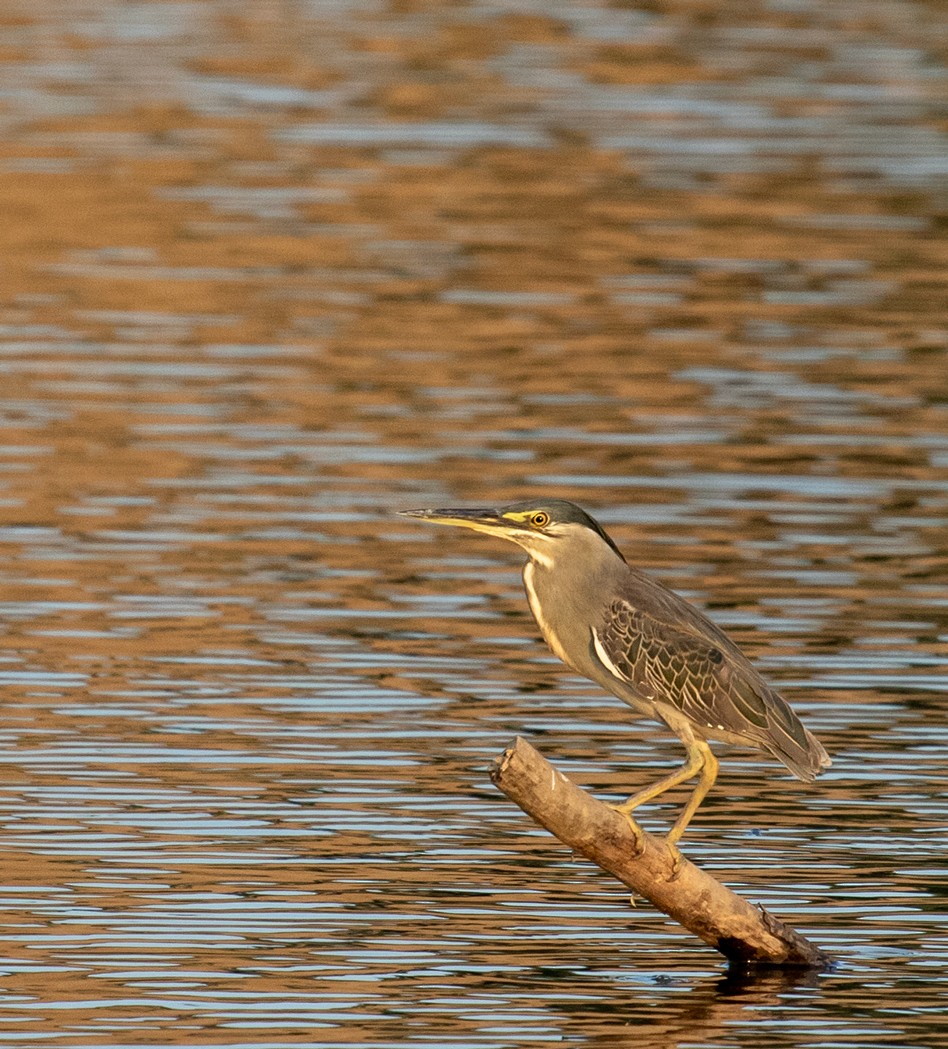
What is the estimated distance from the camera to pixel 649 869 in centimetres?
962

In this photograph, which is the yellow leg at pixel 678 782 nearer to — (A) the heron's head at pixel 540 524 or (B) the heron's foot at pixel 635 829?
(B) the heron's foot at pixel 635 829

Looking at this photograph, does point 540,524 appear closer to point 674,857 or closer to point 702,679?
point 702,679

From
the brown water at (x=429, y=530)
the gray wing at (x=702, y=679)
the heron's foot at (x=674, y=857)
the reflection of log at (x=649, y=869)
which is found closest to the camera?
the reflection of log at (x=649, y=869)

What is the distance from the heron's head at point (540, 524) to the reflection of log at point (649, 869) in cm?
67

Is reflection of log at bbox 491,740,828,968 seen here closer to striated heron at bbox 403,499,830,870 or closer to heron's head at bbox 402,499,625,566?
striated heron at bbox 403,499,830,870

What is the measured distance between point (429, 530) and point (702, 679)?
8.05 m

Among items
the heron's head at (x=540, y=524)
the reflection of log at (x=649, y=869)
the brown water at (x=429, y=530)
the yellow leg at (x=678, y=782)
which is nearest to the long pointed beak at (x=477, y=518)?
the heron's head at (x=540, y=524)

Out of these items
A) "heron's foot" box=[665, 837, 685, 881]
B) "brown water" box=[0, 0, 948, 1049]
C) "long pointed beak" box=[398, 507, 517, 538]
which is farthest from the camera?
"brown water" box=[0, 0, 948, 1049]

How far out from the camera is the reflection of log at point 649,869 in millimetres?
9188

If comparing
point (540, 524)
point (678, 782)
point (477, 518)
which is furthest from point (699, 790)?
point (477, 518)

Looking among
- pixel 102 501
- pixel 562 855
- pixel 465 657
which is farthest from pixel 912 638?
pixel 102 501

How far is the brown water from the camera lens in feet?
34.0

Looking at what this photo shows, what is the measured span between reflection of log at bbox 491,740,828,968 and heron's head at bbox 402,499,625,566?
0.67 m

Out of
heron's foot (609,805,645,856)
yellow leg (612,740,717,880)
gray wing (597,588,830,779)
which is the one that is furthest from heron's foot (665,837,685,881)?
gray wing (597,588,830,779)
